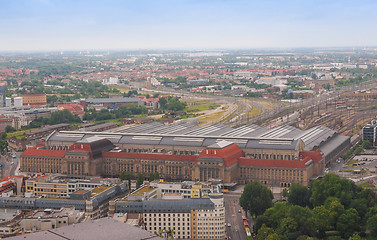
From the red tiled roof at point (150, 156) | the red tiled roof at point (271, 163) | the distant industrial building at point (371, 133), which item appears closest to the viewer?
the red tiled roof at point (271, 163)

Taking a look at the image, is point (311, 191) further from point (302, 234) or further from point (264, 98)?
point (264, 98)

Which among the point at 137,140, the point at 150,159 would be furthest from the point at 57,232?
the point at 137,140

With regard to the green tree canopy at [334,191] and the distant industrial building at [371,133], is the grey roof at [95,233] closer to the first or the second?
the green tree canopy at [334,191]

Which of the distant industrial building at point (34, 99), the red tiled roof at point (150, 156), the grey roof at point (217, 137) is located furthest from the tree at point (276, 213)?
the distant industrial building at point (34, 99)

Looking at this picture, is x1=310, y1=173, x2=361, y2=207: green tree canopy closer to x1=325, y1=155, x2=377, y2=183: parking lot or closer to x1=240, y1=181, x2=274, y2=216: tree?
x1=240, y1=181, x2=274, y2=216: tree

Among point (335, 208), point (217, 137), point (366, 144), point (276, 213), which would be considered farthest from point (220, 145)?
point (366, 144)

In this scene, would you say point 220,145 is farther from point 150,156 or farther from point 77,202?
point 77,202
